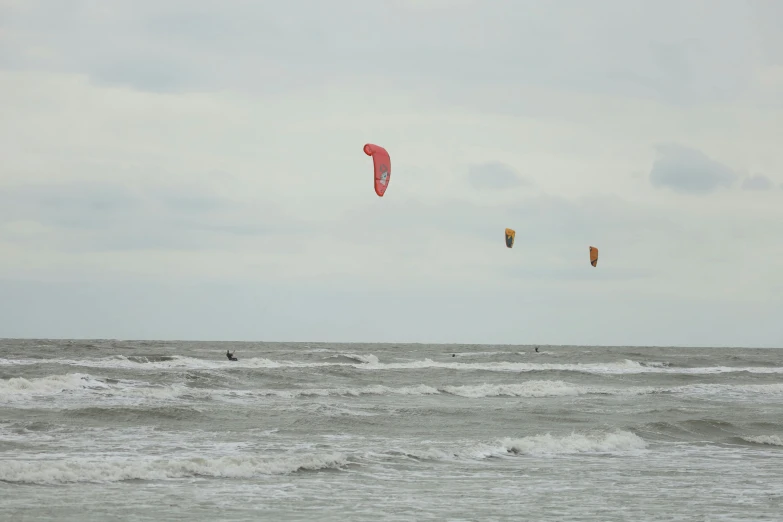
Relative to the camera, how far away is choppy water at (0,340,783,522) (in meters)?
10.3

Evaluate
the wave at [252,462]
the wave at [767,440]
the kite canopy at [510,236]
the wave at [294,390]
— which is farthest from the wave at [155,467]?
the kite canopy at [510,236]

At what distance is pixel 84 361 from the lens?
1624 inches

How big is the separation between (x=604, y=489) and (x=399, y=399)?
1452 centimetres

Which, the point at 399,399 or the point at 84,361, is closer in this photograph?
the point at 399,399

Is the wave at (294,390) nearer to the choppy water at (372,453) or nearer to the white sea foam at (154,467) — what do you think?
the choppy water at (372,453)

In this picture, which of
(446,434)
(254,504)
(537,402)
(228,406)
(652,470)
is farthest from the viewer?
(537,402)

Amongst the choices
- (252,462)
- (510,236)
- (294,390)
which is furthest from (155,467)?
(510,236)

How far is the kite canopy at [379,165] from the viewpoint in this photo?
73.5 feet

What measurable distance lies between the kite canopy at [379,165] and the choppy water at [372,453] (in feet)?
18.8

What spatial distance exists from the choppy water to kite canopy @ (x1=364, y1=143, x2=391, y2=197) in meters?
5.73

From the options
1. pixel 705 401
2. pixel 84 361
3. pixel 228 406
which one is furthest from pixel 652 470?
pixel 84 361

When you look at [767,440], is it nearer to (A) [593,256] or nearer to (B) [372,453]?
(B) [372,453]

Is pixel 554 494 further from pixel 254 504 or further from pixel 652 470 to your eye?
pixel 254 504

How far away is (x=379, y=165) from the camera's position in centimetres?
2258
